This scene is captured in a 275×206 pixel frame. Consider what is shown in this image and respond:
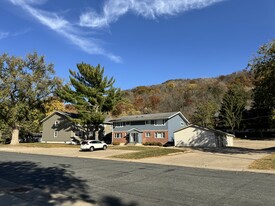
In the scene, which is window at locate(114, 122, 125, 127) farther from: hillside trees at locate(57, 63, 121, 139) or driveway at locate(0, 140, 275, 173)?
driveway at locate(0, 140, 275, 173)

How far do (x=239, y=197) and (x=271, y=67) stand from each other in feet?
70.0

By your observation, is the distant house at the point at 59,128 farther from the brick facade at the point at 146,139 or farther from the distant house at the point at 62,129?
the brick facade at the point at 146,139

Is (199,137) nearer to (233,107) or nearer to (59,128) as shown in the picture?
(59,128)

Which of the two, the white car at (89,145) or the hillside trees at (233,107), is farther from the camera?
A: the hillside trees at (233,107)

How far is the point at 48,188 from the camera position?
10922mm

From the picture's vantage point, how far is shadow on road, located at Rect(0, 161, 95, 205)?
9.12 metres

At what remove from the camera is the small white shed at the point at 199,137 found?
42.5 m

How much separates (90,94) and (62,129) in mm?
13125

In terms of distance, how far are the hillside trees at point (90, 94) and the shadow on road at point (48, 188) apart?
31.8 meters

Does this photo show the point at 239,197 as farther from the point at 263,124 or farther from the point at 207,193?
the point at 263,124

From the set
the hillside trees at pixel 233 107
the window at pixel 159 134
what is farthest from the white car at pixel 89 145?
the hillside trees at pixel 233 107

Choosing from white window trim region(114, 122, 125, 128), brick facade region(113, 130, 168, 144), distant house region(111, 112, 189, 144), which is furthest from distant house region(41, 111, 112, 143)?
brick facade region(113, 130, 168, 144)

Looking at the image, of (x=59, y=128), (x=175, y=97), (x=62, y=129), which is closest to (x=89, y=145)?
(x=62, y=129)

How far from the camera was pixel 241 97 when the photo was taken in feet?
230
